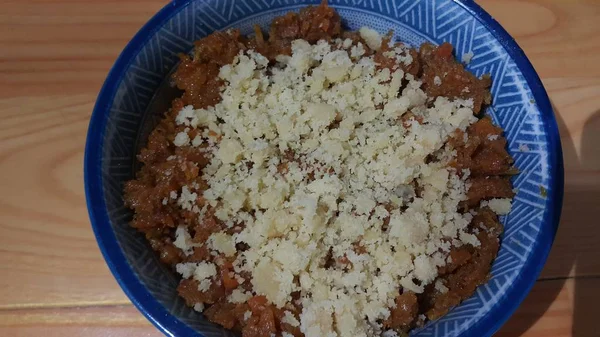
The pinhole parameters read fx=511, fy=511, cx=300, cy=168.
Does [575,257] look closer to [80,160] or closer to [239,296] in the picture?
[239,296]

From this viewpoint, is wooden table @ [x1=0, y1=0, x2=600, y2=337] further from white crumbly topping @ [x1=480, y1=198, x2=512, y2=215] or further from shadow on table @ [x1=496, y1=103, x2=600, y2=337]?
white crumbly topping @ [x1=480, y1=198, x2=512, y2=215]

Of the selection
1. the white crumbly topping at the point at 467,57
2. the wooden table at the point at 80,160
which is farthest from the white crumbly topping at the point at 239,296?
the white crumbly topping at the point at 467,57

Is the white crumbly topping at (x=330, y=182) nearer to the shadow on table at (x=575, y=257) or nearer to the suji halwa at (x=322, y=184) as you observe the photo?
the suji halwa at (x=322, y=184)

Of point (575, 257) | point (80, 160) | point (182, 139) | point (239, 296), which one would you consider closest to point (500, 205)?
point (575, 257)

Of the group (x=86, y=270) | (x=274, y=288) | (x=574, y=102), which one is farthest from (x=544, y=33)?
(x=86, y=270)

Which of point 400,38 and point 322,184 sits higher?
point 400,38

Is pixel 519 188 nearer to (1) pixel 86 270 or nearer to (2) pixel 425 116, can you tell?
(2) pixel 425 116

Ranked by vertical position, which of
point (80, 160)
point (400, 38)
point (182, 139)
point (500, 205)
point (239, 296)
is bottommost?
point (80, 160)
